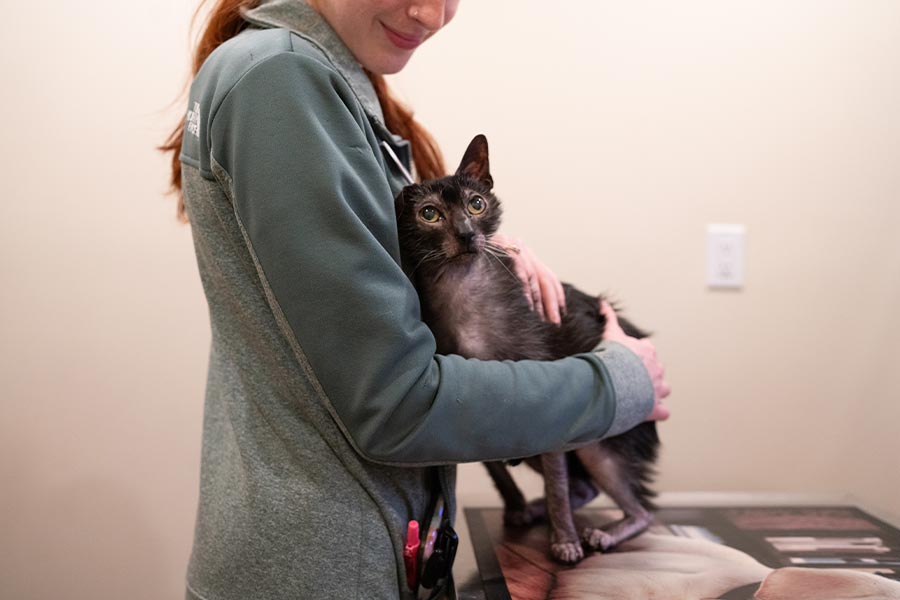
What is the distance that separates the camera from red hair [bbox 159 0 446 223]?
0.92 meters

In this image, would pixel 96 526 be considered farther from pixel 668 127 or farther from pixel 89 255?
pixel 668 127

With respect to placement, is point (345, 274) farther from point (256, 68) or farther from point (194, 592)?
point (194, 592)

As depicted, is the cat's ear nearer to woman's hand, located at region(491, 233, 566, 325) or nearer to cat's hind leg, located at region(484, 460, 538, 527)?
woman's hand, located at region(491, 233, 566, 325)

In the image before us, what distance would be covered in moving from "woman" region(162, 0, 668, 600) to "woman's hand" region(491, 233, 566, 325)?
0.14 metres

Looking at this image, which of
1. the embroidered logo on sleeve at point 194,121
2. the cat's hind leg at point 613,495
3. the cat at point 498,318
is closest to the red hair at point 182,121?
the embroidered logo on sleeve at point 194,121

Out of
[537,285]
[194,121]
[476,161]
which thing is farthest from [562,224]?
[194,121]

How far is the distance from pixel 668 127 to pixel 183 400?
122 centimetres

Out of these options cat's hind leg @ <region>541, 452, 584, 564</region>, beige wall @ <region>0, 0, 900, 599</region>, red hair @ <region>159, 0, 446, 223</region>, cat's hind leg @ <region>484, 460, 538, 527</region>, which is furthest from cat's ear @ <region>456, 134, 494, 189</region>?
beige wall @ <region>0, 0, 900, 599</region>

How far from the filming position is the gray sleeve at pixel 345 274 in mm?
671

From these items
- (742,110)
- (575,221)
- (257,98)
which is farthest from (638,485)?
(742,110)

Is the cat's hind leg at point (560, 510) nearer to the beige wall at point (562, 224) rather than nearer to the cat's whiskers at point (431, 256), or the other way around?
the cat's whiskers at point (431, 256)

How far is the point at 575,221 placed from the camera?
1.62 m

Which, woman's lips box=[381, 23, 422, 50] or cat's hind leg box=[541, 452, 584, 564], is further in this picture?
cat's hind leg box=[541, 452, 584, 564]

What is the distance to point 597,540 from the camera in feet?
3.50
